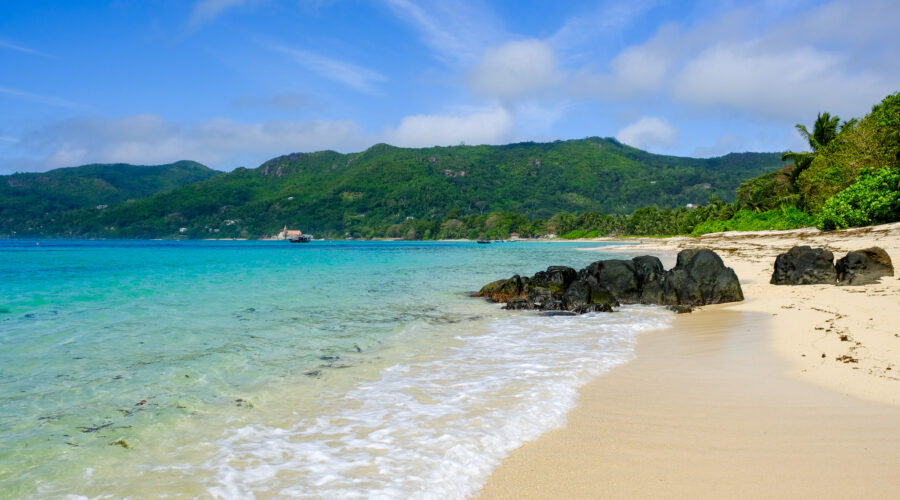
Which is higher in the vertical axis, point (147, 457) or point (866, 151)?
point (866, 151)

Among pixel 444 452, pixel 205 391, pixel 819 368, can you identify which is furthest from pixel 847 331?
pixel 205 391

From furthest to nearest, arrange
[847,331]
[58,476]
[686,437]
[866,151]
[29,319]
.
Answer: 1. [866,151]
2. [29,319]
3. [847,331]
4. [686,437]
5. [58,476]

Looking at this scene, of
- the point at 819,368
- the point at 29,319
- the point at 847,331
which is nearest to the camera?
the point at 819,368

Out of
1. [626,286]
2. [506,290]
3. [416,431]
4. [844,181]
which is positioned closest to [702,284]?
[626,286]

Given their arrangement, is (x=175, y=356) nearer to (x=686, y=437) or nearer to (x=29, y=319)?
(x=29, y=319)

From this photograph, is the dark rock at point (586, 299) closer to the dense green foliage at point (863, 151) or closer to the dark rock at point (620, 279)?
the dark rock at point (620, 279)

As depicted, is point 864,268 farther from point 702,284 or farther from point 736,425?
point 736,425

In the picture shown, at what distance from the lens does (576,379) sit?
23.5ft

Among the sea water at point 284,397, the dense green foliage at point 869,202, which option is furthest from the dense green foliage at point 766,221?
the sea water at point 284,397

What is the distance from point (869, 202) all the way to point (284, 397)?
43.1 meters

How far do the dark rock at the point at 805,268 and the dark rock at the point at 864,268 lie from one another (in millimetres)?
442

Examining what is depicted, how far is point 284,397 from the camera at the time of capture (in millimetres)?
6805

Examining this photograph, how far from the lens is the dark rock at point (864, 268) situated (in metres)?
15.4

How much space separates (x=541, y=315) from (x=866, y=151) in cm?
4529
